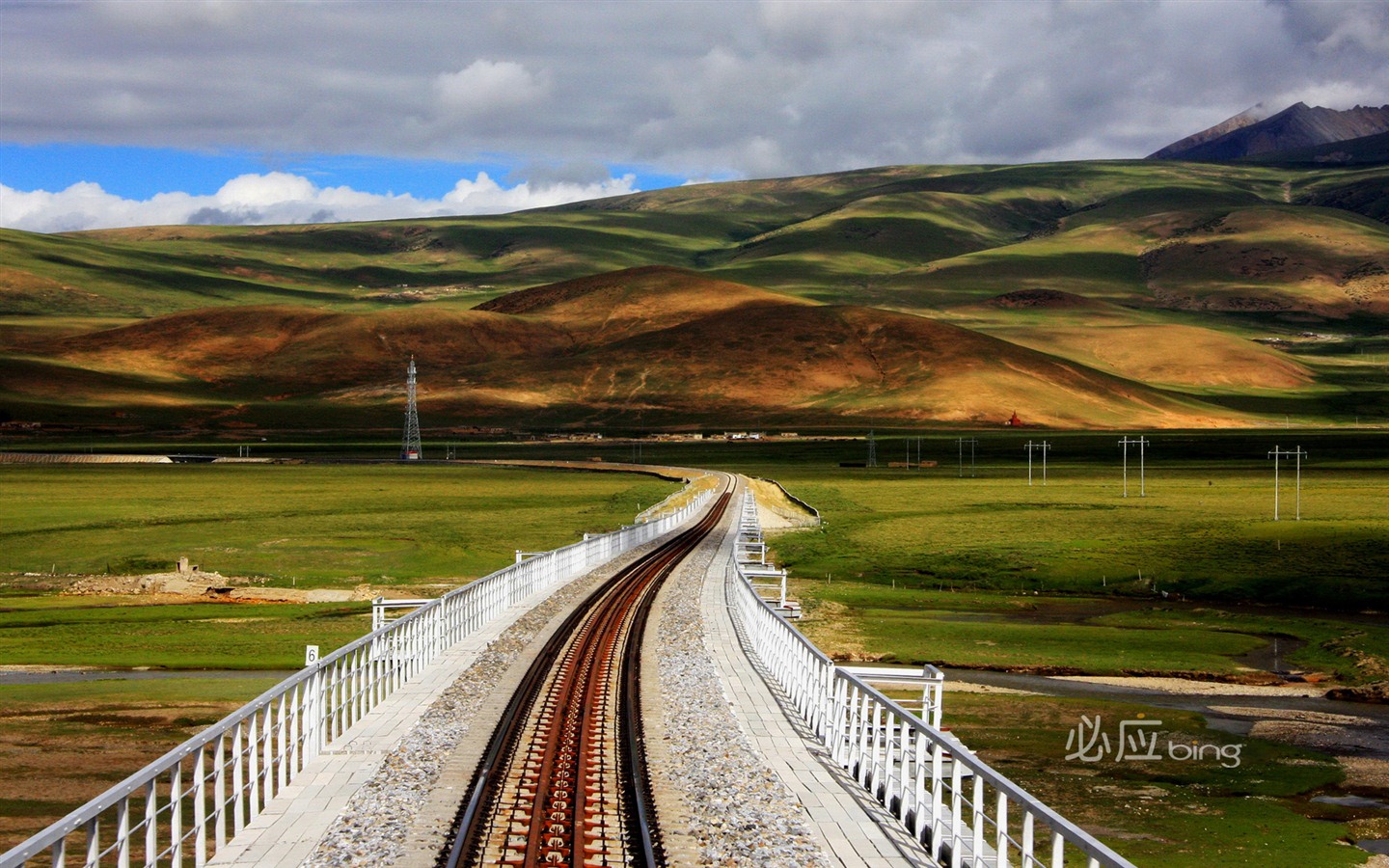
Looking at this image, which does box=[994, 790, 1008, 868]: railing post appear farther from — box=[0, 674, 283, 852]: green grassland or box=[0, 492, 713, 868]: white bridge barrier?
box=[0, 674, 283, 852]: green grassland

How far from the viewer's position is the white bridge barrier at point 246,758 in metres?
12.1

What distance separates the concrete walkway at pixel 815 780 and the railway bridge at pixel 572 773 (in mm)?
43

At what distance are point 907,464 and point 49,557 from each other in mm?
96931

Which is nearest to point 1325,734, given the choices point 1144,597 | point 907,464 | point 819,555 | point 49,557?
point 1144,597

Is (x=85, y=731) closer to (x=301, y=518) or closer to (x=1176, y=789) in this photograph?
(x=1176, y=789)

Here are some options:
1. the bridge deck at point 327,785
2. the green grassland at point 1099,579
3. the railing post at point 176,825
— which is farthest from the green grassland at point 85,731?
the green grassland at point 1099,579

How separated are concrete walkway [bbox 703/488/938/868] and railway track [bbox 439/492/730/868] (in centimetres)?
178

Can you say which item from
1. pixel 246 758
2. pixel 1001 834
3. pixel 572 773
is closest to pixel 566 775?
pixel 572 773

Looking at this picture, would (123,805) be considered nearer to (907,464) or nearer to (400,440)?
(907,464)

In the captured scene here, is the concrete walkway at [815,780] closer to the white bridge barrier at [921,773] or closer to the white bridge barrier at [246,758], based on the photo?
the white bridge barrier at [921,773]

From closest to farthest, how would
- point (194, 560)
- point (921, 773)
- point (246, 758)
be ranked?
1. point (921, 773)
2. point (246, 758)
3. point (194, 560)

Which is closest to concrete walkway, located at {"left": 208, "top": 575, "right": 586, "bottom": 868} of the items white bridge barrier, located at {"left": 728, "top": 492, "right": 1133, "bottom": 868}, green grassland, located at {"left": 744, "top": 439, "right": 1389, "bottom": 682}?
white bridge barrier, located at {"left": 728, "top": 492, "right": 1133, "bottom": 868}

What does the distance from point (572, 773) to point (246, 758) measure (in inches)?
339

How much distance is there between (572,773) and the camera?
17.8 meters
